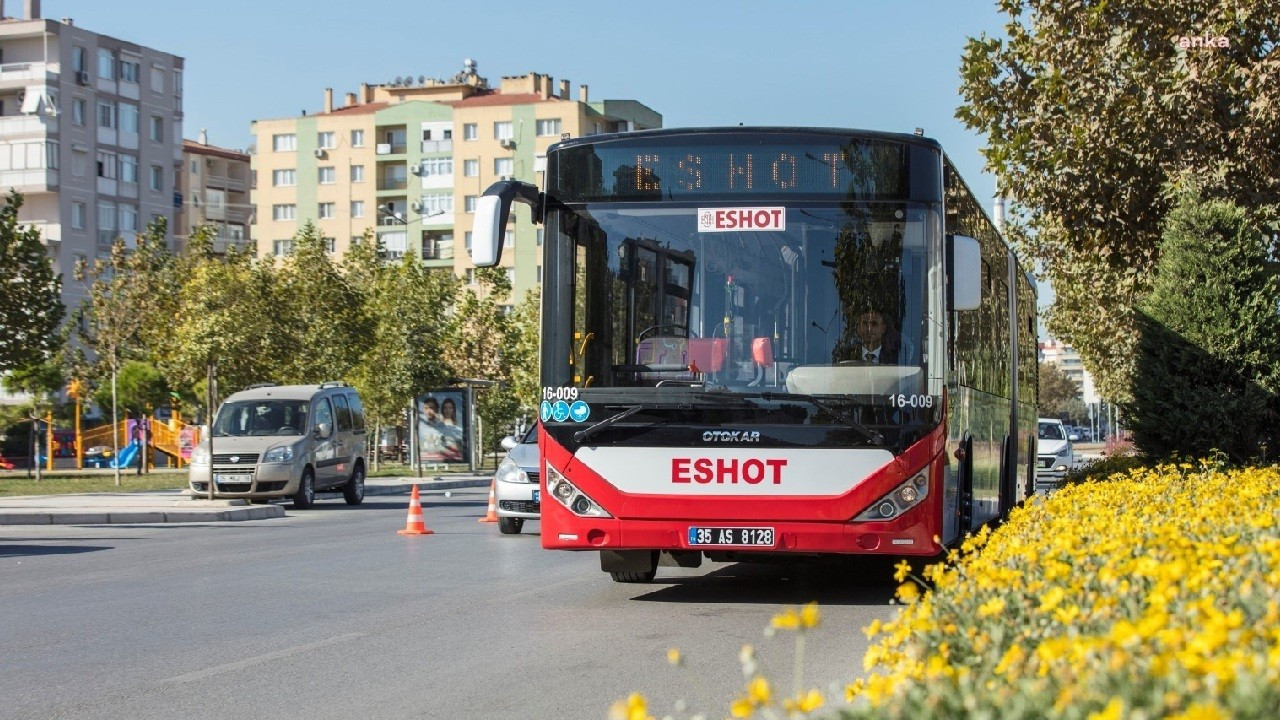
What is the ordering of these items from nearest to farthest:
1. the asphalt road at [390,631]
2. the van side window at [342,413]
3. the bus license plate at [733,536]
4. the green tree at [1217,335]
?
the asphalt road at [390,631]
the bus license plate at [733,536]
the green tree at [1217,335]
the van side window at [342,413]

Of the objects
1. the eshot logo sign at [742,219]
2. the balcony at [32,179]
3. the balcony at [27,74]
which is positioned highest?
the balcony at [27,74]

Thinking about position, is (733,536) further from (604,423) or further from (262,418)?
(262,418)

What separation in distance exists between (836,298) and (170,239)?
87385 millimetres

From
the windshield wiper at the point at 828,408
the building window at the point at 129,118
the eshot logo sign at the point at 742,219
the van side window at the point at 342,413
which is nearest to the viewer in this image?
the windshield wiper at the point at 828,408

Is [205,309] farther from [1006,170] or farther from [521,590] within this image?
[521,590]

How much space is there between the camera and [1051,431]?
43438mm

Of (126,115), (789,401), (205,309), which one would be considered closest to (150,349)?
(205,309)

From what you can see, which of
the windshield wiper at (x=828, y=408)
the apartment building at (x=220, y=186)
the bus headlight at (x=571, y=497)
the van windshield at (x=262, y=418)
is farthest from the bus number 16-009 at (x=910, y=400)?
the apartment building at (x=220, y=186)

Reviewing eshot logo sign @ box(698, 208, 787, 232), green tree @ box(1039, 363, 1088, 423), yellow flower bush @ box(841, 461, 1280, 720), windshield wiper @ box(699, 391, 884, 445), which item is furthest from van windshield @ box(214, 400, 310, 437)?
green tree @ box(1039, 363, 1088, 423)

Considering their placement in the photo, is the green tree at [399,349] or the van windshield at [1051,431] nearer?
the van windshield at [1051,431]

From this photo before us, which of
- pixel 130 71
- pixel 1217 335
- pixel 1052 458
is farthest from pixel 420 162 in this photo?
pixel 1217 335

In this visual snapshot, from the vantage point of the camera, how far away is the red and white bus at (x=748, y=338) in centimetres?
1150

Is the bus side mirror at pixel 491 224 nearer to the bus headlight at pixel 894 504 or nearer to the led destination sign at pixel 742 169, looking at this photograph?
the led destination sign at pixel 742 169

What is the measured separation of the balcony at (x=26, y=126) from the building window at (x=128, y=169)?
5.74 meters
